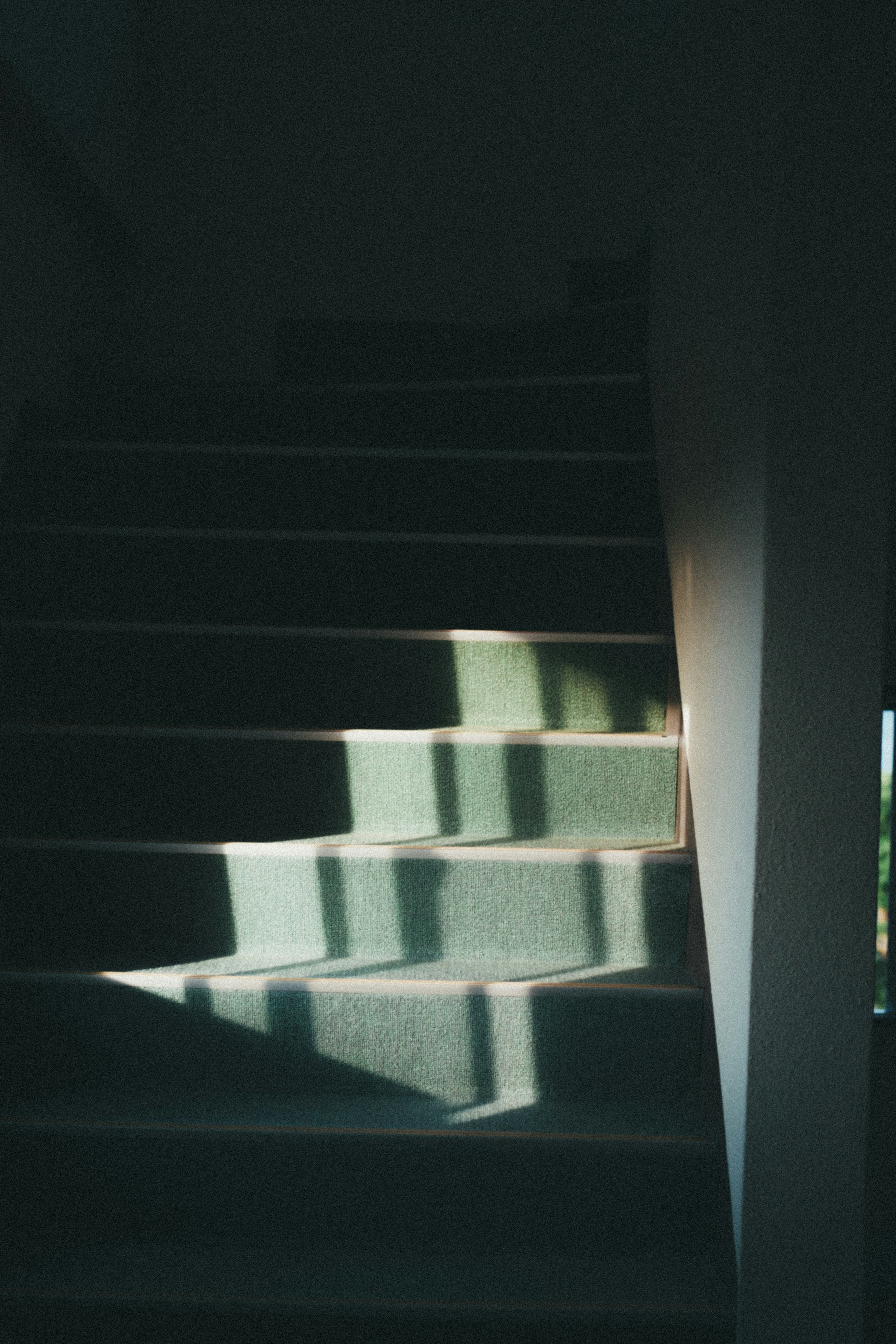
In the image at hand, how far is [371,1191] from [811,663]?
977mm

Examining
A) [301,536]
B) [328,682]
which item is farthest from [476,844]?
[301,536]

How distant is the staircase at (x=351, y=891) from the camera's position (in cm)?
153

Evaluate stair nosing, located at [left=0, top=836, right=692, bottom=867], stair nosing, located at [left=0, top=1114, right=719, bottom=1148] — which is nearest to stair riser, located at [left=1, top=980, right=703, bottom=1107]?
stair nosing, located at [left=0, top=1114, right=719, bottom=1148]

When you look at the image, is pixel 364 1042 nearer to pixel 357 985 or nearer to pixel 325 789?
pixel 357 985

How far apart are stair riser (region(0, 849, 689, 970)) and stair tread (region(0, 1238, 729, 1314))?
1.43 ft

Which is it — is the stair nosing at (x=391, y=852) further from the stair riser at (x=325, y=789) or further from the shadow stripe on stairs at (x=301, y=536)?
the shadow stripe on stairs at (x=301, y=536)

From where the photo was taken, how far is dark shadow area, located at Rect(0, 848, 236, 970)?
1.83m

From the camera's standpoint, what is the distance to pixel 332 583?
223cm

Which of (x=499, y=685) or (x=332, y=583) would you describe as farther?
(x=332, y=583)

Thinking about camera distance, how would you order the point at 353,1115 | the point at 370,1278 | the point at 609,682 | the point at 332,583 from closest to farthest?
the point at 370,1278 < the point at 353,1115 < the point at 609,682 < the point at 332,583

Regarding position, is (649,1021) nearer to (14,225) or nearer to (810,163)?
(810,163)

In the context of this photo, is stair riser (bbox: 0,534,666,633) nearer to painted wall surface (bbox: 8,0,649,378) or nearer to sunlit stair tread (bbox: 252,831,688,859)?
sunlit stair tread (bbox: 252,831,688,859)

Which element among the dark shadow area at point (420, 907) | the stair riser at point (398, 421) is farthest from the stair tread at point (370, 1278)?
the stair riser at point (398, 421)

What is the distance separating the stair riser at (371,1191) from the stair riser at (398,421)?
1538 mm
